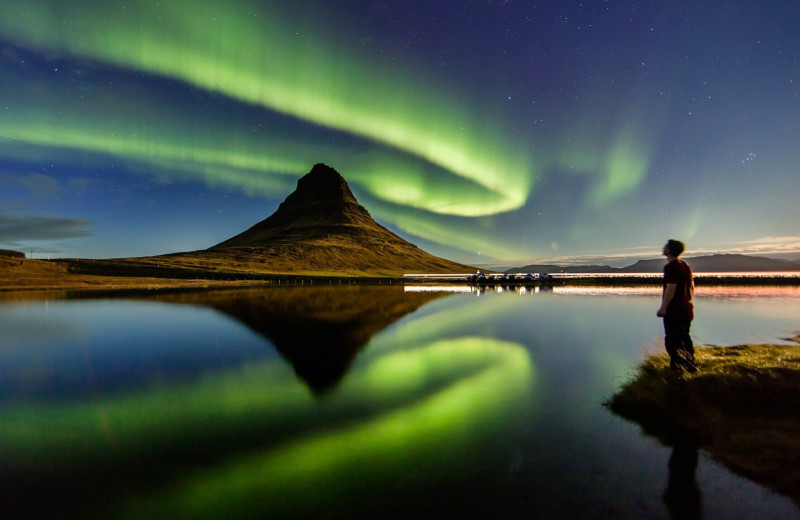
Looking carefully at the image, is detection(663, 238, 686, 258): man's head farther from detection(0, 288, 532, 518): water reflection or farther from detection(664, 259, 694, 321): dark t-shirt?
detection(0, 288, 532, 518): water reflection

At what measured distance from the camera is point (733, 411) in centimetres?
769

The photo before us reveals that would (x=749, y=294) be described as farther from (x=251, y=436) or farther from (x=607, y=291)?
(x=251, y=436)

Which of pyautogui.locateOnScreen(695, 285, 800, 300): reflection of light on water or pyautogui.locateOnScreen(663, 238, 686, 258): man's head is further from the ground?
pyautogui.locateOnScreen(663, 238, 686, 258): man's head

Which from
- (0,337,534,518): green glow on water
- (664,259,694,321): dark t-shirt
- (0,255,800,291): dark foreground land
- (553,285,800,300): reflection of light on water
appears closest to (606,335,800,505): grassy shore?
(664,259,694,321): dark t-shirt

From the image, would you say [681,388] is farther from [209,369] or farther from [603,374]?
[209,369]

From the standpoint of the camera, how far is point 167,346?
17.5m

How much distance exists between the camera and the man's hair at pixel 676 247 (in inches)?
350

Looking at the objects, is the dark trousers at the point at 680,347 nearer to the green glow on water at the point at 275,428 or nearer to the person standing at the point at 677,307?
the person standing at the point at 677,307

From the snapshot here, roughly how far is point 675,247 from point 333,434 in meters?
9.39

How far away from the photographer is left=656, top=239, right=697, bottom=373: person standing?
8.63 metres

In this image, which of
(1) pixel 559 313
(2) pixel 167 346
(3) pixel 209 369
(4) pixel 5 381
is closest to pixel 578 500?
(3) pixel 209 369

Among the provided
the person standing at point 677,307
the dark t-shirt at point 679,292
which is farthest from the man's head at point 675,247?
the dark t-shirt at point 679,292

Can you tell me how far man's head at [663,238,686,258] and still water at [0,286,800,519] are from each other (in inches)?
170

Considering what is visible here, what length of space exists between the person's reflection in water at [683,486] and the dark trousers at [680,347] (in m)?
2.89
